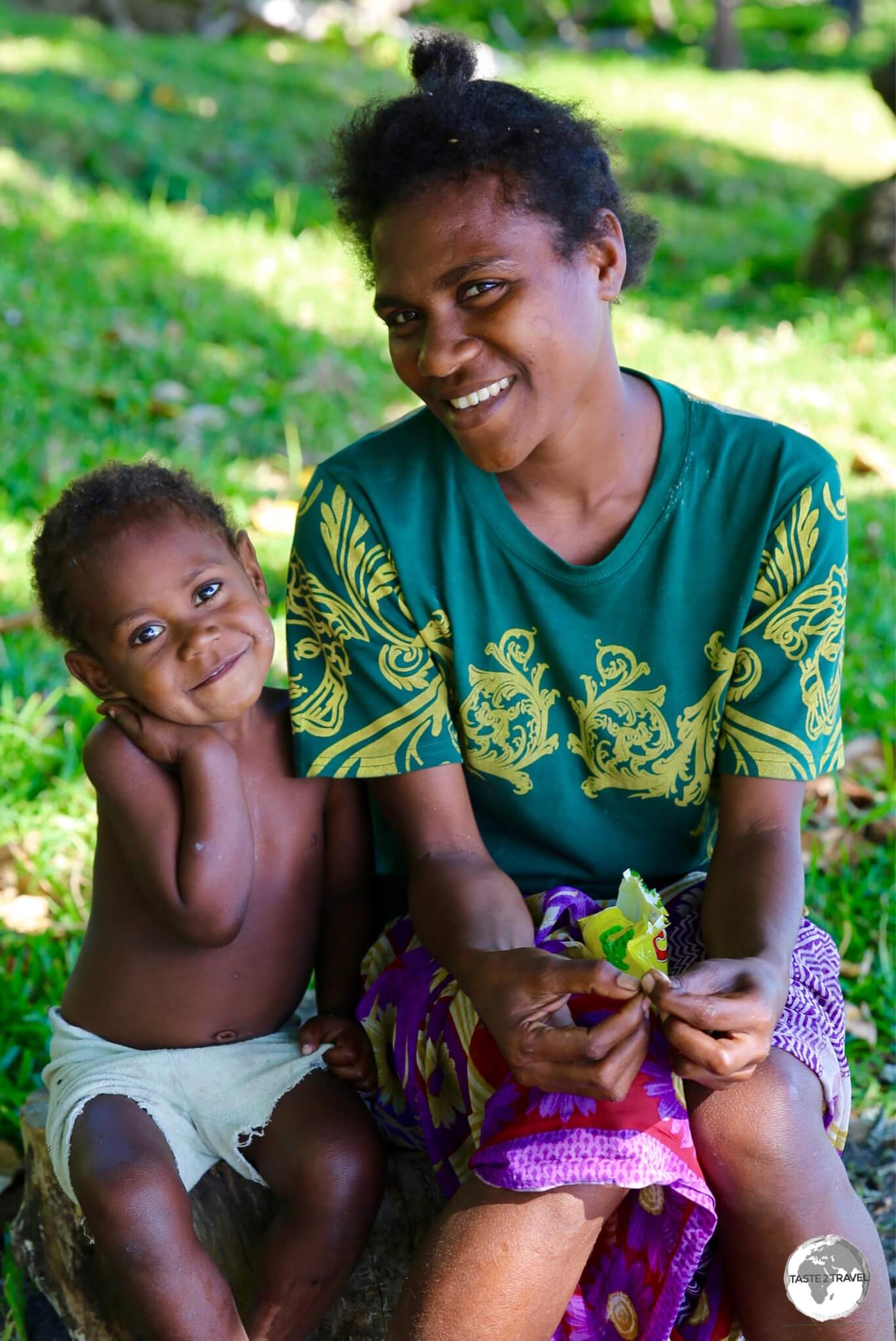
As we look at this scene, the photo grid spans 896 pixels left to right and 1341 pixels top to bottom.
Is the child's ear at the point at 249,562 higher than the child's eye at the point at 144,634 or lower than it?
higher

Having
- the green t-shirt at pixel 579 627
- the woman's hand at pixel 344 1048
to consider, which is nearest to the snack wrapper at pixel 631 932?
the green t-shirt at pixel 579 627

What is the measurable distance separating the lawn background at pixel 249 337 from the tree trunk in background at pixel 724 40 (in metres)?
3.61

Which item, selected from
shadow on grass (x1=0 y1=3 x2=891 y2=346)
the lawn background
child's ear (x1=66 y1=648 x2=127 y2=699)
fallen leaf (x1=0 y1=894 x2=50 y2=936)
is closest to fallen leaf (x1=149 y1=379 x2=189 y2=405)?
the lawn background

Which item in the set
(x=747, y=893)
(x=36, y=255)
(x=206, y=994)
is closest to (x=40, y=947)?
(x=206, y=994)

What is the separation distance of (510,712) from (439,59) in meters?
0.94

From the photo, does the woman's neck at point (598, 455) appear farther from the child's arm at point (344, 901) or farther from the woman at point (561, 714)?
the child's arm at point (344, 901)

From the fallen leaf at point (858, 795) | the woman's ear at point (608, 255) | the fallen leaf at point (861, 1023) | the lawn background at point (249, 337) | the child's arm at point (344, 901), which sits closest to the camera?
the woman's ear at point (608, 255)

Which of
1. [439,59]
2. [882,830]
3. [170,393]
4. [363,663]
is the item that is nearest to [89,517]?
[363,663]

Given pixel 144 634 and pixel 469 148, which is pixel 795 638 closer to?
pixel 469 148

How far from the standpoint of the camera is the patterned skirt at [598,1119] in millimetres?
1592

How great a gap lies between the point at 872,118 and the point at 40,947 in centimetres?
1081

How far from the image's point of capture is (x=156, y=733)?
2.02m

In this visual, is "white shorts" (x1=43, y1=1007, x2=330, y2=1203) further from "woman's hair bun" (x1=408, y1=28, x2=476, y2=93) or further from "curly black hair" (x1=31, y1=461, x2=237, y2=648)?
"woman's hair bun" (x1=408, y1=28, x2=476, y2=93)

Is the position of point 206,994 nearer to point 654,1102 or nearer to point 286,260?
Answer: point 654,1102
